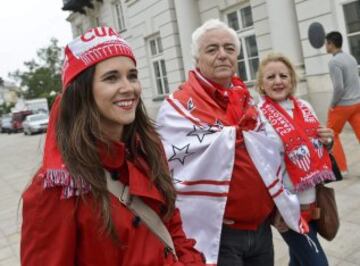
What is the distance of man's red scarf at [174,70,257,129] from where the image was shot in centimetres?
234

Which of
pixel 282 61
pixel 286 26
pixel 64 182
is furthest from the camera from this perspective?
pixel 286 26

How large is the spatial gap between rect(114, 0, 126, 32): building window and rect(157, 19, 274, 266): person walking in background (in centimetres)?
1727

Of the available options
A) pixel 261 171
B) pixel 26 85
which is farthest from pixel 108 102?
pixel 26 85

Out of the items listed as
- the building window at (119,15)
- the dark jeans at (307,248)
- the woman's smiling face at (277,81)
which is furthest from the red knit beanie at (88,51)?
the building window at (119,15)

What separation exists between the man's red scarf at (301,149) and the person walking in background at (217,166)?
22cm

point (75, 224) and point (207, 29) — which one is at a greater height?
point (207, 29)

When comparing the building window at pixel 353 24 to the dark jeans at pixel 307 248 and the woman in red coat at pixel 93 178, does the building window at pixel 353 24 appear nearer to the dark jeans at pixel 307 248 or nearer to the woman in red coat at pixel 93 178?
the dark jeans at pixel 307 248

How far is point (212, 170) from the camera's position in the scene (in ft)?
7.45

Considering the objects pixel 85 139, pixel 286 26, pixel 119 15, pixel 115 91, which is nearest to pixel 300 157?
pixel 115 91

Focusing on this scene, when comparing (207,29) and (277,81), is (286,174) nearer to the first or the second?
(277,81)

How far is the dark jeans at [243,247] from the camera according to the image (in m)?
2.30

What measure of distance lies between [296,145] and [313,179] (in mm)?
220

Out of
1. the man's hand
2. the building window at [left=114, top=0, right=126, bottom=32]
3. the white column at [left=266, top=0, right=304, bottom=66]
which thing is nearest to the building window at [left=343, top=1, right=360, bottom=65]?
the white column at [left=266, top=0, right=304, bottom=66]

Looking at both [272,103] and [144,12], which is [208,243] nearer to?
[272,103]
